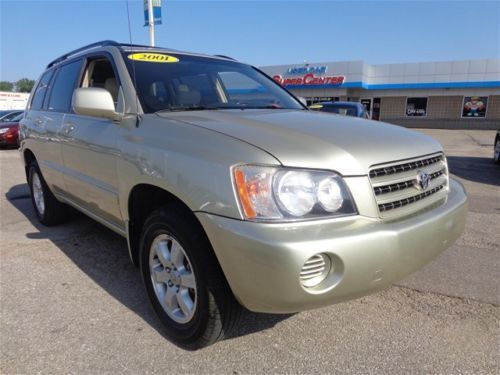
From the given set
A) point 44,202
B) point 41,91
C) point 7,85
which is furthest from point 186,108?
point 7,85

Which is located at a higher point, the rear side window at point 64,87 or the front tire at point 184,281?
the rear side window at point 64,87

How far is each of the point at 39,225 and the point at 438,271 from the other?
451cm

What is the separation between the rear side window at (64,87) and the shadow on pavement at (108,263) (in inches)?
54.4

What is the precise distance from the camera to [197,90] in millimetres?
3215

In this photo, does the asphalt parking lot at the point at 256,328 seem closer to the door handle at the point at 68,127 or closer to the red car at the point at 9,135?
the door handle at the point at 68,127

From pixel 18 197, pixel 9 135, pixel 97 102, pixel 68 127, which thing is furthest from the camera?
pixel 9 135

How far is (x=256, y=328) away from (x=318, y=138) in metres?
1.29

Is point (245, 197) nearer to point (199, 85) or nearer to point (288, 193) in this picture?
point (288, 193)

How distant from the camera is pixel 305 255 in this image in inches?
70.8

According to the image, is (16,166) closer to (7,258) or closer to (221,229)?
(7,258)

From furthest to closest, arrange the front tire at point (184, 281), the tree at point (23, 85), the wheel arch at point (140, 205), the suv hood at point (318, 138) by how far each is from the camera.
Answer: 1. the tree at point (23, 85)
2. the wheel arch at point (140, 205)
3. the front tire at point (184, 281)
4. the suv hood at point (318, 138)

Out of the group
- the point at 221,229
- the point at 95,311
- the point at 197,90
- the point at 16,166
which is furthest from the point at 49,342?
the point at 16,166

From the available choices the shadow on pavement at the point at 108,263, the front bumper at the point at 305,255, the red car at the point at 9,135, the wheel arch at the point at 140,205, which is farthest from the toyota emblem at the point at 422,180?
the red car at the point at 9,135

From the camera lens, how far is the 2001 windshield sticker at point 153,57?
3.09 metres
